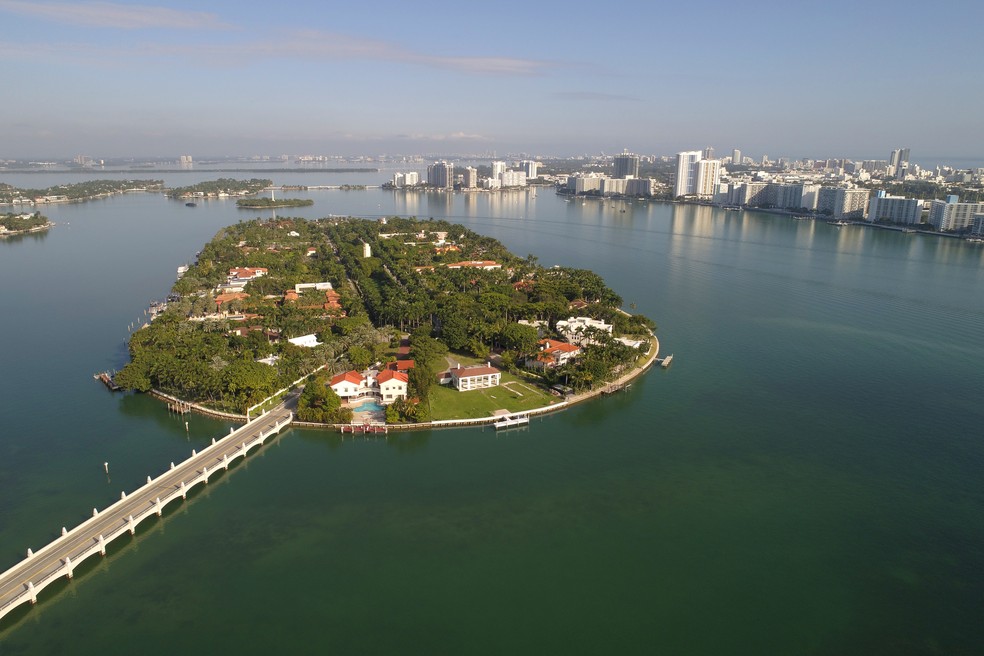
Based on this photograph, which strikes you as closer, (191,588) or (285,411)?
(191,588)

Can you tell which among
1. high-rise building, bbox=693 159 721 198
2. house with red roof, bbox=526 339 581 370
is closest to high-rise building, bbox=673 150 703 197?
high-rise building, bbox=693 159 721 198

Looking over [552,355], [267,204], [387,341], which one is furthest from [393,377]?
[267,204]

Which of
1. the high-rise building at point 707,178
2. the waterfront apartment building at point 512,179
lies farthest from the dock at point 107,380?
the waterfront apartment building at point 512,179

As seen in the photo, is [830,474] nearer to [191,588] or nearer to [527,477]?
[527,477]

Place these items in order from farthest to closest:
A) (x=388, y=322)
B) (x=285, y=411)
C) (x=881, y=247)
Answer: (x=881, y=247) → (x=388, y=322) → (x=285, y=411)

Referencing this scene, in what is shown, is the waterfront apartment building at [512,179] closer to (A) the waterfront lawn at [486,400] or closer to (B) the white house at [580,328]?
(B) the white house at [580,328]

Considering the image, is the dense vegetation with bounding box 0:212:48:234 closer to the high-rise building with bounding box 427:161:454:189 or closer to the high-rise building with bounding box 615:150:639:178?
the high-rise building with bounding box 427:161:454:189

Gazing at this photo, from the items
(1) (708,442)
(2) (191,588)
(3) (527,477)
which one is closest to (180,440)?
(2) (191,588)
